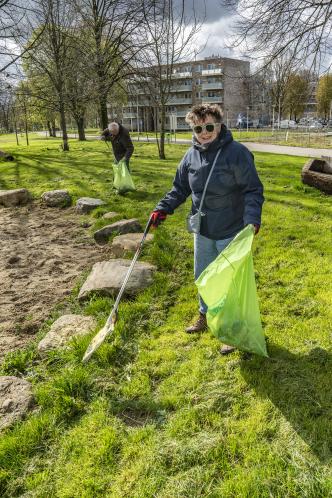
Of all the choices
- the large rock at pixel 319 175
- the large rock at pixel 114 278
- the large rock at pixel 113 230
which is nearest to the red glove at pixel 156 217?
the large rock at pixel 114 278

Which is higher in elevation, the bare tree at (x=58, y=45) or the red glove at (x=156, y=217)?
the bare tree at (x=58, y=45)

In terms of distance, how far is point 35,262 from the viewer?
570 cm

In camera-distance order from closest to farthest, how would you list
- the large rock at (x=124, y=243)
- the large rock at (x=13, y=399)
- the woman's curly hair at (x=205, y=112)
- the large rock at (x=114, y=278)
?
the large rock at (x=13, y=399) → the woman's curly hair at (x=205, y=112) → the large rock at (x=114, y=278) → the large rock at (x=124, y=243)

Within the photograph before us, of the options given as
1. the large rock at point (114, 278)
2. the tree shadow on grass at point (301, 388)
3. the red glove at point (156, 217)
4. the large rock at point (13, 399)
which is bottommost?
the large rock at point (13, 399)

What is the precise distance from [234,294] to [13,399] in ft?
5.86

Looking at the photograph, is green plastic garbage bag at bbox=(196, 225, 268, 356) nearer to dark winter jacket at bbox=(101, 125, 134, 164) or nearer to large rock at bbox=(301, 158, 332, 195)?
large rock at bbox=(301, 158, 332, 195)

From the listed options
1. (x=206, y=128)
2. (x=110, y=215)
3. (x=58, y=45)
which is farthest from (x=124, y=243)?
(x=58, y=45)

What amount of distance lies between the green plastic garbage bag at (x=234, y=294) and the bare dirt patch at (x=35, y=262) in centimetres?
197

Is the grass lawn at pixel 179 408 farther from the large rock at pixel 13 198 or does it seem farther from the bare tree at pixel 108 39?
the bare tree at pixel 108 39

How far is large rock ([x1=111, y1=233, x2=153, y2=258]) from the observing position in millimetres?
5676

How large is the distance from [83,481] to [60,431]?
46 cm

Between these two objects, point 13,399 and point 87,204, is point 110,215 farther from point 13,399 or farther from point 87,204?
point 13,399

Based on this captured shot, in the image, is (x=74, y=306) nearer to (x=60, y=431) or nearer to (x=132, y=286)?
(x=132, y=286)

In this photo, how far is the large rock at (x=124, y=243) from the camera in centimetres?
568
